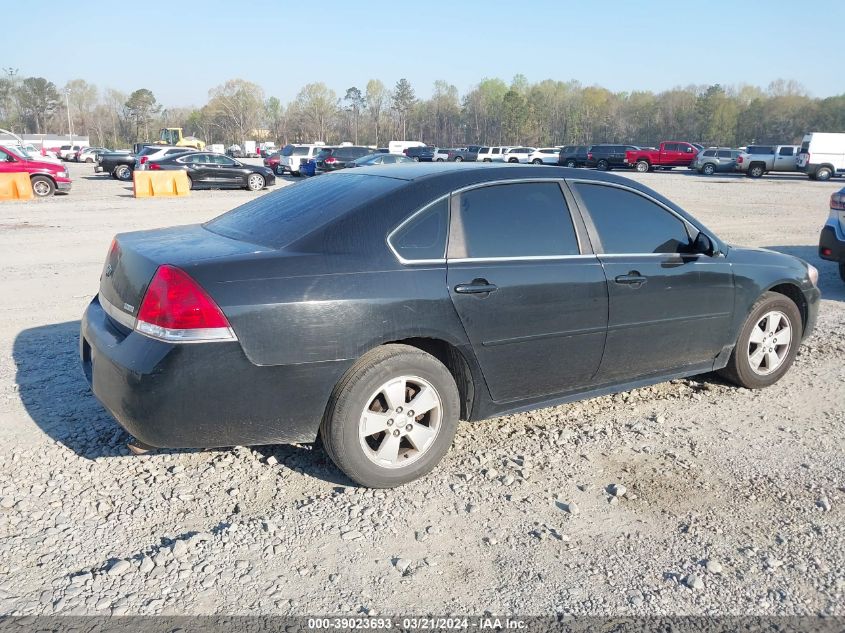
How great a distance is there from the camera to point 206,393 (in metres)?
3.12

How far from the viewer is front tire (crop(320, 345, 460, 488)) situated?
11.0 ft

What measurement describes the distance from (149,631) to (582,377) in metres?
2.66

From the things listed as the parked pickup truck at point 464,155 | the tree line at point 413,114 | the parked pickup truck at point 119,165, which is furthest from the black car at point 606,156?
the tree line at point 413,114

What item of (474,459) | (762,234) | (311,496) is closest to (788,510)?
(474,459)

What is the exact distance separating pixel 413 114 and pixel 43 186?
115 meters

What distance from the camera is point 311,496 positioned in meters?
3.52

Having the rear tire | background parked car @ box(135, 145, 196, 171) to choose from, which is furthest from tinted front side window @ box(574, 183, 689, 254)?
background parked car @ box(135, 145, 196, 171)

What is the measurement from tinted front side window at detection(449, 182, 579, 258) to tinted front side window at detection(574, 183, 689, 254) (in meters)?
0.24

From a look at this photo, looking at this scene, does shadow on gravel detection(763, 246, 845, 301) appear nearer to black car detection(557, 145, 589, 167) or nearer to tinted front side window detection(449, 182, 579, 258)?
tinted front side window detection(449, 182, 579, 258)

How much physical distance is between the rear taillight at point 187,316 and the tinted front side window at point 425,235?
0.96m

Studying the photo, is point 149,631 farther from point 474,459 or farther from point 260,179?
point 260,179

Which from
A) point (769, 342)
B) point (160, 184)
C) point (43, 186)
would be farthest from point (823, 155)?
point (769, 342)

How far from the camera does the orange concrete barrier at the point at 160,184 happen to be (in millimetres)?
22422

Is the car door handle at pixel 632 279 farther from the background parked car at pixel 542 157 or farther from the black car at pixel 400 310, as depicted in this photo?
the background parked car at pixel 542 157
